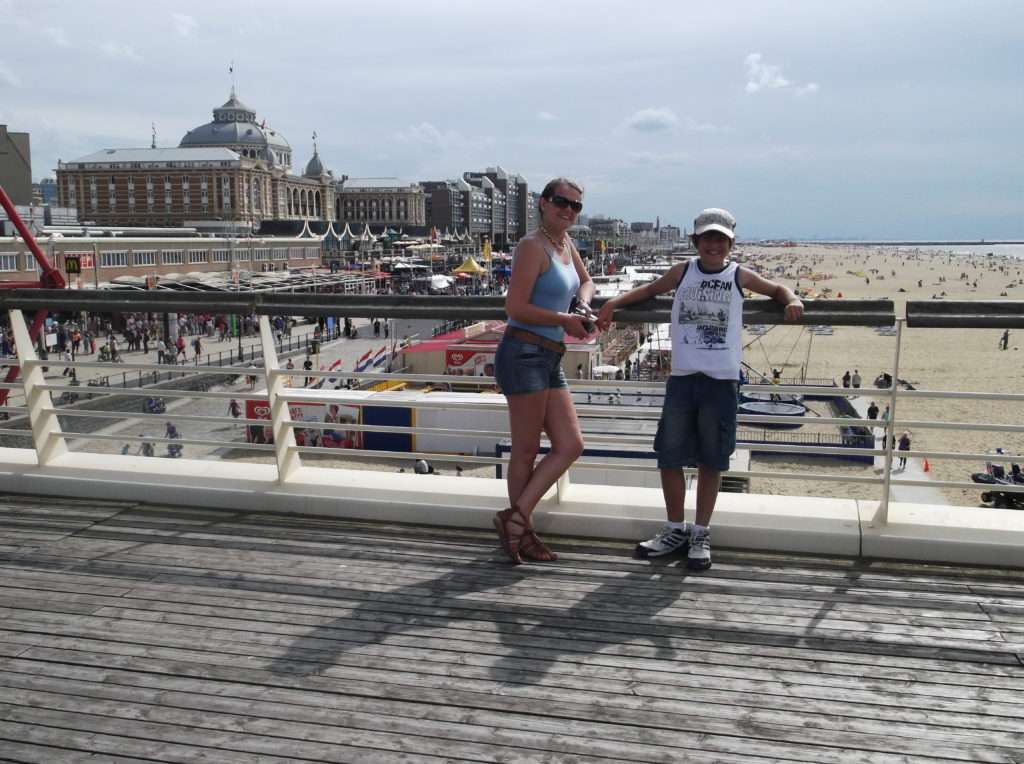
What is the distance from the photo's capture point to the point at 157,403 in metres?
13.8

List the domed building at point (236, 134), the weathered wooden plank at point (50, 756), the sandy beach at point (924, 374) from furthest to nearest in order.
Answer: the domed building at point (236, 134)
the sandy beach at point (924, 374)
the weathered wooden plank at point (50, 756)

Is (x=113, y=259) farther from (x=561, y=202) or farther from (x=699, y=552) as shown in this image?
(x=699, y=552)

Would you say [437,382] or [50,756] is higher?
[437,382]

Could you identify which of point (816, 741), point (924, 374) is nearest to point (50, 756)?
point (816, 741)

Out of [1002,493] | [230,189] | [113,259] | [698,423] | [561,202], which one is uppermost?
[230,189]

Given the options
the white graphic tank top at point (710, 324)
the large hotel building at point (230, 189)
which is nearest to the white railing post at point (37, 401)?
the white graphic tank top at point (710, 324)

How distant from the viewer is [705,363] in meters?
3.45

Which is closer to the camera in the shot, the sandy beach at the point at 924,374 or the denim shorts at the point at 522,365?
the denim shorts at the point at 522,365

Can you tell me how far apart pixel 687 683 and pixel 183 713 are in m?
1.49

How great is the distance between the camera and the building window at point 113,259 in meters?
48.2

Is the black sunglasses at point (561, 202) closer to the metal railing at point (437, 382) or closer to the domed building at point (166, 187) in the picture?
the metal railing at point (437, 382)

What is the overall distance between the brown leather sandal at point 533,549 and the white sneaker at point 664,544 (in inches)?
15.1

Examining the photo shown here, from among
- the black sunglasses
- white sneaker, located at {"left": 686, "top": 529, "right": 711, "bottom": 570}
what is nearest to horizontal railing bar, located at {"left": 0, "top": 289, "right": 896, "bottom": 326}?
the black sunglasses

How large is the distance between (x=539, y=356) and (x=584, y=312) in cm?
26
